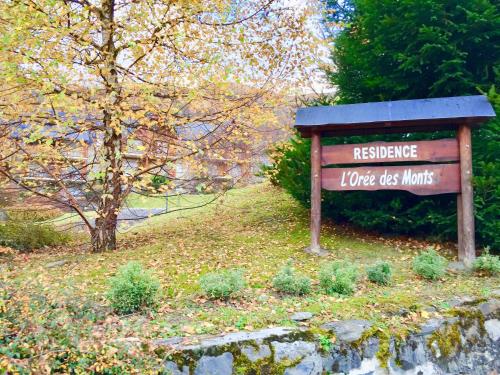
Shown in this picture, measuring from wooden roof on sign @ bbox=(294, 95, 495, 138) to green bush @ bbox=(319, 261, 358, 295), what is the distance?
2.26 metres

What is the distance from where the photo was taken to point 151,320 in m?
3.53

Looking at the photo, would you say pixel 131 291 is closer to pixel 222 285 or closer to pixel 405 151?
pixel 222 285

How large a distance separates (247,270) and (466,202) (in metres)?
3.14

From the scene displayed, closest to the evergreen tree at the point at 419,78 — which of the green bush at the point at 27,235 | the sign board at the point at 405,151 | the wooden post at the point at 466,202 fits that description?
the wooden post at the point at 466,202

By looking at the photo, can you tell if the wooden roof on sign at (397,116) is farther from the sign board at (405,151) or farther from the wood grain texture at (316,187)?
the wood grain texture at (316,187)

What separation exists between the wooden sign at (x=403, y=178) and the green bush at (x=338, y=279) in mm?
1719

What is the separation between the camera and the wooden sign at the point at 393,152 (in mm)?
5719

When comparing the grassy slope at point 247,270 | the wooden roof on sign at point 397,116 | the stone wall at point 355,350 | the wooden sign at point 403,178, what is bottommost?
the stone wall at point 355,350

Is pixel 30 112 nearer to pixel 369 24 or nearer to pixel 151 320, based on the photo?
pixel 151 320

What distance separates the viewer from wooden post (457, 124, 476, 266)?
5566mm

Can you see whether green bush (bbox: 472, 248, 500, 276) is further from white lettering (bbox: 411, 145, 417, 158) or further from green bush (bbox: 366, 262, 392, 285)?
white lettering (bbox: 411, 145, 417, 158)

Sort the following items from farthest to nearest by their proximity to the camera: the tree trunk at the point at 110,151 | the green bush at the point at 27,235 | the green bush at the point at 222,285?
the green bush at the point at 27,235 < the tree trunk at the point at 110,151 < the green bush at the point at 222,285

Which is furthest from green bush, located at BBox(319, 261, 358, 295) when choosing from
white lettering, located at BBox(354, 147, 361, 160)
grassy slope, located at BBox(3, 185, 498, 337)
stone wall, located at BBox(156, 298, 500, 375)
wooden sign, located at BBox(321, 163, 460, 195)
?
white lettering, located at BBox(354, 147, 361, 160)

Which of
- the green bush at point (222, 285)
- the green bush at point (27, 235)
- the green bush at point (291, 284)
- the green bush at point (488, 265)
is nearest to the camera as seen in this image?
the green bush at point (222, 285)
